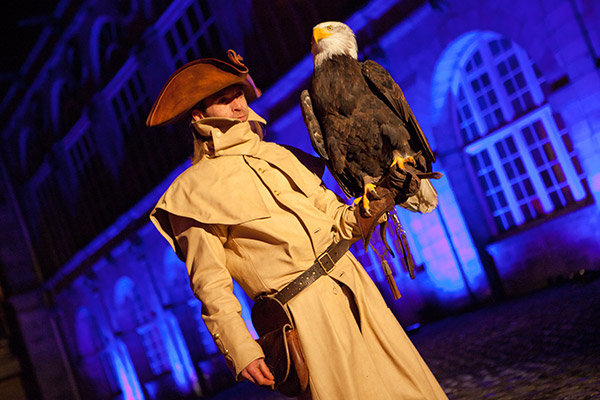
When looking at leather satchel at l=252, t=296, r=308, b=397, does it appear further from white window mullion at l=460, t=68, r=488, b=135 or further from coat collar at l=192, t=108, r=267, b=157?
white window mullion at l=460, t=68, r=488, b=135

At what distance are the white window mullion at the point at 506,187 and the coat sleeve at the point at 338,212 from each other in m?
6.70

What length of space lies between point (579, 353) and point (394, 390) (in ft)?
8.84

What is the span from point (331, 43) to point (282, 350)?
Result: 58.8 inches

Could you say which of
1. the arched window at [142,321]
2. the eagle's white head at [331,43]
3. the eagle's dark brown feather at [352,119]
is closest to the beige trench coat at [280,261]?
the eagle's dark brown feather at [352,119]

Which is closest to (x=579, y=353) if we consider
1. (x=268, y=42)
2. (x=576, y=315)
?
(x=576, y=315)

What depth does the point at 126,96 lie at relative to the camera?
1581 centimetres

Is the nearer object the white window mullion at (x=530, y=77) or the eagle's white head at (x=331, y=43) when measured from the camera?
the eagle's white head at (x=331, y=43)

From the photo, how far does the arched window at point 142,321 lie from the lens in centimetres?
1617

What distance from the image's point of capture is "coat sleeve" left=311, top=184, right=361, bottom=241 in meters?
2.28

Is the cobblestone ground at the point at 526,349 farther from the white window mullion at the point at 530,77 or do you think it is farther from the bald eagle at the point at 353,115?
the white window mullion at the point at 530,77

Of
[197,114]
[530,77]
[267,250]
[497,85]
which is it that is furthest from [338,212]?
[497,85]

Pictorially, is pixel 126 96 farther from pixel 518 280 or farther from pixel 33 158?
pixel 518 280

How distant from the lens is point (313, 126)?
2725mm

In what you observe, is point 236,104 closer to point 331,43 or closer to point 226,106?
point 226,106
